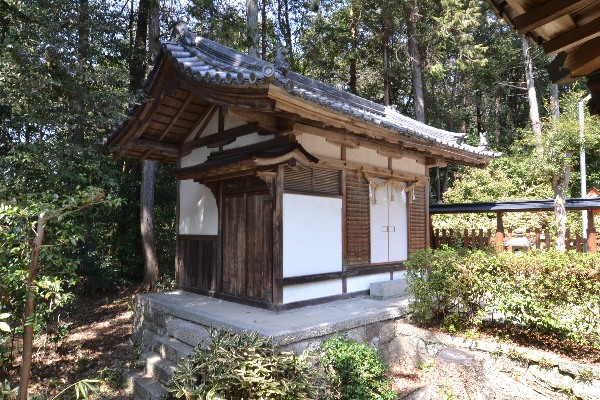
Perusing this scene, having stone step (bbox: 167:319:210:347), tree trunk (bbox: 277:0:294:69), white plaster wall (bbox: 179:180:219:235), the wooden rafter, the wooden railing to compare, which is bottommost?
stone step (bbox: 167:319:210:347)

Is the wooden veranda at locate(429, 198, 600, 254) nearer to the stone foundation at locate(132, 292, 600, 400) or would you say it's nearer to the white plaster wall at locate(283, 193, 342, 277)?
the stone foundation at locate(132, 292, 600, 400)

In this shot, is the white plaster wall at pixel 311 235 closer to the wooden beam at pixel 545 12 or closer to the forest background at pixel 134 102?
the forest background at pixel 134 102

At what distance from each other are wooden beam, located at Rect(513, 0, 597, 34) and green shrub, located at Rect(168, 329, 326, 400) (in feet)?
10.8

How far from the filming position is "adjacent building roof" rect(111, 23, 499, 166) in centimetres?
450

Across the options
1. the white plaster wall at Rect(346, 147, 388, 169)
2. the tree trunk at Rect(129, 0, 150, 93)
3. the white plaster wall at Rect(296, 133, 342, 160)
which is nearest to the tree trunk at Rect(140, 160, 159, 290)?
the tree trunk at Rect(129, 0, 150, 93)

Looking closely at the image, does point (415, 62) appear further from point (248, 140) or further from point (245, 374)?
point (245, 374)

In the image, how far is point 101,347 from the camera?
7613mm

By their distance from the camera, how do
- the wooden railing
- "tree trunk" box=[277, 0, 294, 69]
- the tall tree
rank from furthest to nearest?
1. "tree trunk" box=[277, 0, 294, 69]
2. the tall tree
3. the wooden railing

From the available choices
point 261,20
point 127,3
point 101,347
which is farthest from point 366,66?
point 101,347

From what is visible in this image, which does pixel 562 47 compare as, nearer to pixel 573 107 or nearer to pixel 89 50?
pixel 89 50

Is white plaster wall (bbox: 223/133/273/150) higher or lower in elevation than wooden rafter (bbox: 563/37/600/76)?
higher

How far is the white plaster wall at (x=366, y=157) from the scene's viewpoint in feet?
23.1

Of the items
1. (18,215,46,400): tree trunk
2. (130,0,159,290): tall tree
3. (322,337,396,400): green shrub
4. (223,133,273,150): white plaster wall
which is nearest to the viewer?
(18,215,46,400): tree trunk

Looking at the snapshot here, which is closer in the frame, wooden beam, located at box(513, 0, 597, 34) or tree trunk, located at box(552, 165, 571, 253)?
wooden beam, located at box(513, 0, 597, 34)
